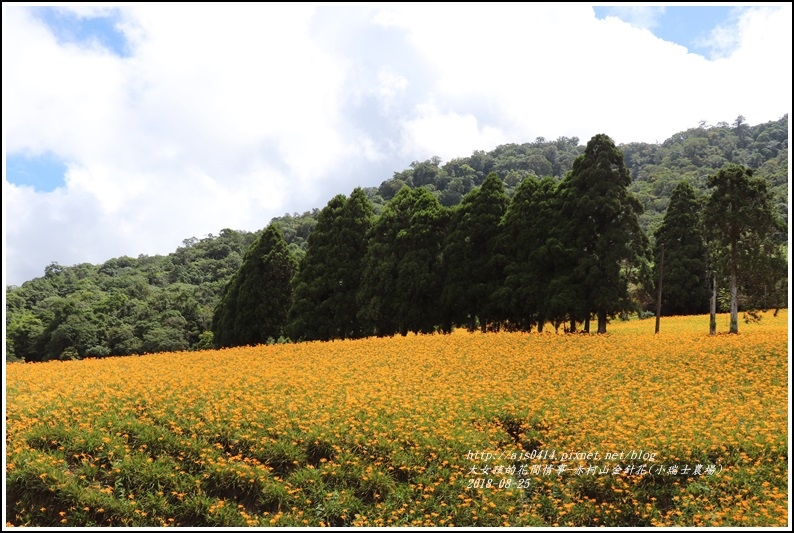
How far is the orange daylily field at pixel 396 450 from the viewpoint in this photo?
9.56 m

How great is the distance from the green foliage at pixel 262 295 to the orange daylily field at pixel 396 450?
1943cm

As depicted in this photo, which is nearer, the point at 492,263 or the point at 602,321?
the point at 602,321

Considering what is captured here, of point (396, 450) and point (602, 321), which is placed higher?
point (602, 321)

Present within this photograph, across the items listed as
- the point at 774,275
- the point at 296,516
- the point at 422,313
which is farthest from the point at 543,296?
the point at 296,516

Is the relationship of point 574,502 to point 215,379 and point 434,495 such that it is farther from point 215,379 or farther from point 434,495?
point 215,379

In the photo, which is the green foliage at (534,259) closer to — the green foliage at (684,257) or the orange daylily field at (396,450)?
the orange daylily field at (396,450)

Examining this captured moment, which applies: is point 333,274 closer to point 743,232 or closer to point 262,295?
point 262,295

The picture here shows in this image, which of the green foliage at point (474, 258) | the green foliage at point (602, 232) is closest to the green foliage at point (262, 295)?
the green foliage at point (474, 258)

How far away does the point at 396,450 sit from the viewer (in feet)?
A: 35.8

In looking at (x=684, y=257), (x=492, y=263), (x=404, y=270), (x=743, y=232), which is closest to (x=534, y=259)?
(x=492, y=263)

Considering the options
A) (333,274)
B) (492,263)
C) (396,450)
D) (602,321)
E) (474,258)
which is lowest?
(396,450)

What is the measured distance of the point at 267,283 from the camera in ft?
119

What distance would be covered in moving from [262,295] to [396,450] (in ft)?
86.1

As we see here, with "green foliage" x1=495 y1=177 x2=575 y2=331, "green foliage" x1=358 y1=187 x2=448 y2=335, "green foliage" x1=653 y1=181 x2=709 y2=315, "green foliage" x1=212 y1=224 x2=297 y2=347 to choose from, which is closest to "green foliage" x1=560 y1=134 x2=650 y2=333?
"green foliage" x1=495 y1=177 x2=575 y2=331
